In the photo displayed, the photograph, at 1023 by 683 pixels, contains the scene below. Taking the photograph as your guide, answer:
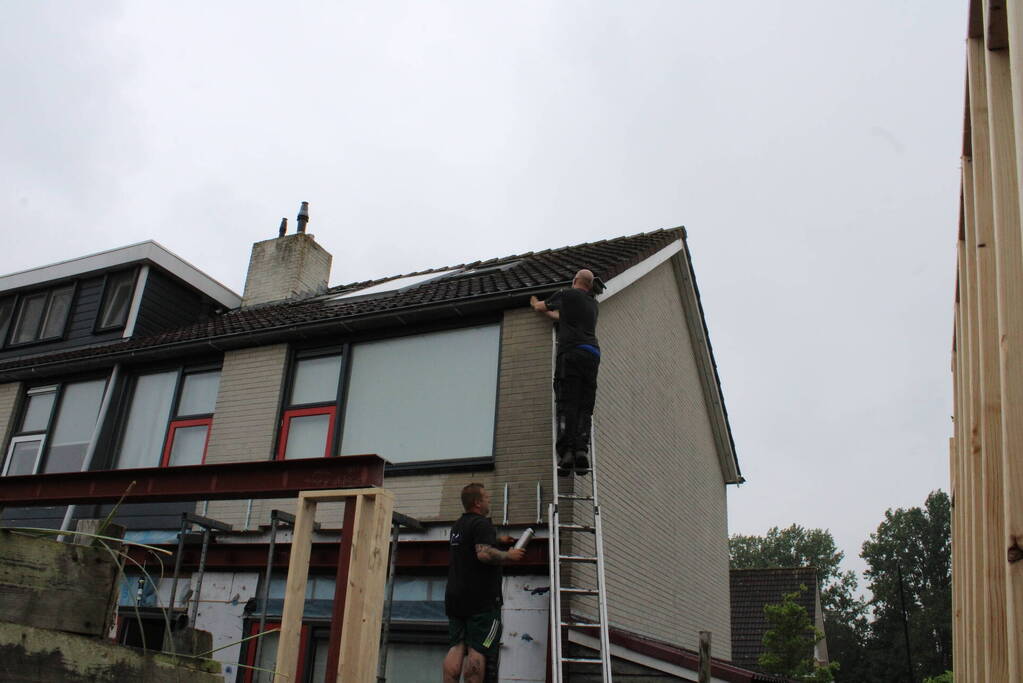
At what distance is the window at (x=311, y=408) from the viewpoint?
10.6m

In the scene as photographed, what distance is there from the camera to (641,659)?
8.16 m

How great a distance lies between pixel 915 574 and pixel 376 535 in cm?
7559

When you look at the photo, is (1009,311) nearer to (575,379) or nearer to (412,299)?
(575,379)

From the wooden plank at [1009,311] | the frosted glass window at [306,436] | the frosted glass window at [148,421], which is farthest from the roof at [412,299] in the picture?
the wooden plank at [1009,311]

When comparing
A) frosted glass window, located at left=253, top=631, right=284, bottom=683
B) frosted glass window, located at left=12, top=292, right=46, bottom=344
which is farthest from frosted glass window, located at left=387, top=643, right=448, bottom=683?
frosted glass window, located at left=12, top=292, right=46, bottom=344

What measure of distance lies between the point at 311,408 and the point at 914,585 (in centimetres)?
7115

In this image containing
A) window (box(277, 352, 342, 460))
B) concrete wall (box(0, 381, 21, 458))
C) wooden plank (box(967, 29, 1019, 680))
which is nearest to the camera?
wooden plank (box(967, 29, 1019, 680))

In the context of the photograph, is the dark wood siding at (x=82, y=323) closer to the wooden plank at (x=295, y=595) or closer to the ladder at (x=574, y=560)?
the ladder at (x=574, y=560)

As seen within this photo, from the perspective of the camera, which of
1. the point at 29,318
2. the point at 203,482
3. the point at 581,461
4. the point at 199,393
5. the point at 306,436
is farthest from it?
the point at 29,318

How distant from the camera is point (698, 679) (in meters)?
7.71

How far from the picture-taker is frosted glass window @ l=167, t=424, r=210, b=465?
11617 millimetres

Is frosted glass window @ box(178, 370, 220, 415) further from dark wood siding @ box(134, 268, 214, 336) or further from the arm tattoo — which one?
the arm tattoo

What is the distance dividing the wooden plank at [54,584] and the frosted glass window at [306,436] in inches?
277

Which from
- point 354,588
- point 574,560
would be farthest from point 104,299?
point 354,588
